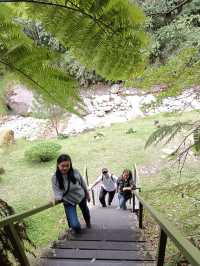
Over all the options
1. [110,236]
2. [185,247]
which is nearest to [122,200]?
[110,236]

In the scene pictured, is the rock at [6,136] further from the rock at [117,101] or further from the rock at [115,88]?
the rock at [115,88]

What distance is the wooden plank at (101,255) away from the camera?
445cm

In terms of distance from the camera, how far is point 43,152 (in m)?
16.5

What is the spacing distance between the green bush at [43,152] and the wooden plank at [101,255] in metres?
11.7

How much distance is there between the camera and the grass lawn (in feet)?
33.6

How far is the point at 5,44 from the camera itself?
2.29 m

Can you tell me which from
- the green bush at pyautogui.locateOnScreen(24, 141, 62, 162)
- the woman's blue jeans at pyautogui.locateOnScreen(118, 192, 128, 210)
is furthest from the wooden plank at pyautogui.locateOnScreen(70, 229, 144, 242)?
the green bush at pyautogui.locateOnScreen(24, 141, 62, 162)

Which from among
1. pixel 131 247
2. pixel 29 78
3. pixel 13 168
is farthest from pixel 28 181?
pixel 29 78

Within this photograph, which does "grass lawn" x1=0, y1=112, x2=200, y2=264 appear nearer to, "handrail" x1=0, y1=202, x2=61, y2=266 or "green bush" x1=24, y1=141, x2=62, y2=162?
"green bush" x1=24, y1=141, x2=62, y2=162

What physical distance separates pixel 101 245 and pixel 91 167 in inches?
403

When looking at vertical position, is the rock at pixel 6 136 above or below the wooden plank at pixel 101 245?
above

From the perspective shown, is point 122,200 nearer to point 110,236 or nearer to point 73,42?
point 110,236

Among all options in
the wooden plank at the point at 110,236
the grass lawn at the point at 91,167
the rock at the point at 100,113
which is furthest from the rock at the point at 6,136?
the wooden plank at the point at 110,236

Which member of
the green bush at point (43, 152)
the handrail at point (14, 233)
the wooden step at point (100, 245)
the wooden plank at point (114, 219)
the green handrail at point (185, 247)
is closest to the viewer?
the green handrail at point (185, 247)
